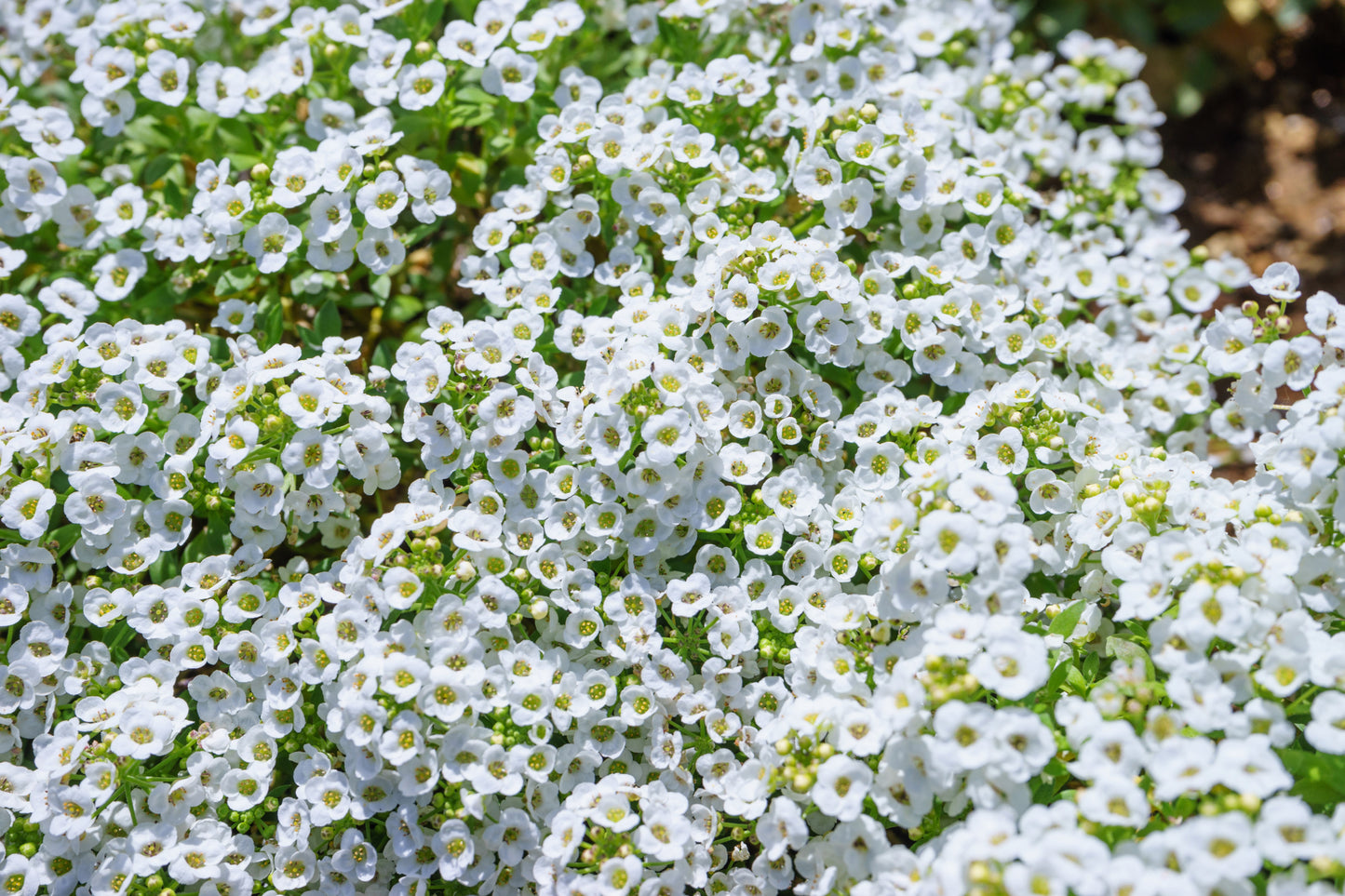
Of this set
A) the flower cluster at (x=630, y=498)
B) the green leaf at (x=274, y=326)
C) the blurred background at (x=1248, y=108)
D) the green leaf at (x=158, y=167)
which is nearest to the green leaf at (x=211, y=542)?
the flower cluster at (x=630, y=498)

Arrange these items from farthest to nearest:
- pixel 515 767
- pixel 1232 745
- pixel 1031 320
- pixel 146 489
Answer: pixel 1031 320 < pixel 146 489 < pixel 515 767 < pixel 1232 745

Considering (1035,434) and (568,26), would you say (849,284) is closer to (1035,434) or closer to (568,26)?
(1035,434)

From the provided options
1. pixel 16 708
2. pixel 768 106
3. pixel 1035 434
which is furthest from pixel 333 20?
pixel 1035 434

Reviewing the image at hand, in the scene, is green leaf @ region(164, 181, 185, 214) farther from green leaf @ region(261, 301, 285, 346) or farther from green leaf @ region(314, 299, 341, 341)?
green leaf @ region(314, 299, 341, 341)

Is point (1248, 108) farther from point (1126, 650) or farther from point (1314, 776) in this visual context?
point (1314, 776)

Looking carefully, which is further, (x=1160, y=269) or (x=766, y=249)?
(x=1160, y=269)

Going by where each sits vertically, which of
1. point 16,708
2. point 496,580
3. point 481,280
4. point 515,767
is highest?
point 481,280

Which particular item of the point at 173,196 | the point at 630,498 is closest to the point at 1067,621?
the point at 630,498
